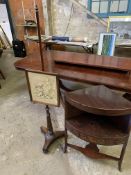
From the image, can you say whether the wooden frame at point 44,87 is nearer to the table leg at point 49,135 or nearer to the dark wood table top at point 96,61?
Answer: the table leg at point 49,135

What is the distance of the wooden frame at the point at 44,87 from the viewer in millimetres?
1313

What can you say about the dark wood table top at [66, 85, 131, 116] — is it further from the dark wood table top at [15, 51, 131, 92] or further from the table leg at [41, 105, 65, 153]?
the table leg at [41, 105, 65, 153]

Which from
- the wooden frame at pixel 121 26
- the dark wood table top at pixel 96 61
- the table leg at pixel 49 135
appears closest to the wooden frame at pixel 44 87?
the table leg at pixel 49 135

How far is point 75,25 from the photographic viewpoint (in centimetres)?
379

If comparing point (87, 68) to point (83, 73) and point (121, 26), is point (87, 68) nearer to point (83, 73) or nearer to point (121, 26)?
point (83, 73)

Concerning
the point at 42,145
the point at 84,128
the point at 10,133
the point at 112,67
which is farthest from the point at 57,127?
the point at 112,67

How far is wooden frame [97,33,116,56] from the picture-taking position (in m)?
2.65

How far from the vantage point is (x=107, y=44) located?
2.70 m

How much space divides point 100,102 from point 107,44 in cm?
186

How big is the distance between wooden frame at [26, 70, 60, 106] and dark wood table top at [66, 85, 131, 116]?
21 centimetres

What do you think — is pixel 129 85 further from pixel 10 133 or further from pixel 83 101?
pixel 10 133

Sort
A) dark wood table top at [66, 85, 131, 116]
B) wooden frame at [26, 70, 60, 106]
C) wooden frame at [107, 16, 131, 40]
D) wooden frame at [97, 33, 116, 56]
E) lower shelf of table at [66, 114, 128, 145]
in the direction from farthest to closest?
wooden frame at [107, 16, 131, 40] → wooden frame at [97, 33, 116, 56] → wooden frame at [26, 70, 60, 106] → lower shelf of table at [66, 114, 128, 145] → dark wood table top at [66, 85, 131, 116]

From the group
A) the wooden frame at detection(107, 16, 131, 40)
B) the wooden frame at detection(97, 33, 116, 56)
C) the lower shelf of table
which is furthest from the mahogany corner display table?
the wooden frame at detection(107, 16, 131, 40)

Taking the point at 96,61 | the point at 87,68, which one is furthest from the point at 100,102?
the point at 96,61
